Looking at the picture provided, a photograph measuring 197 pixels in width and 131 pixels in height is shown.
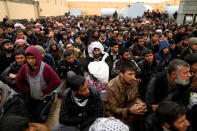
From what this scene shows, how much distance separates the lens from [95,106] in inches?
87.8

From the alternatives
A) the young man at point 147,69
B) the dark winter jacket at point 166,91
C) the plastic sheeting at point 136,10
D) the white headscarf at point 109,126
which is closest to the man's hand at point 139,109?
the dark winter jacket at point 166,91

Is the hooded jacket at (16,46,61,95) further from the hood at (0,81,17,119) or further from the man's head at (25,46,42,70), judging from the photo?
the hood at (0,81,17,119)

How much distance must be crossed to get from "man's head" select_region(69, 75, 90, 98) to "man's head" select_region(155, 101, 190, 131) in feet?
3.47

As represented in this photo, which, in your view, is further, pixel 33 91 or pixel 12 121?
pixel 33 91

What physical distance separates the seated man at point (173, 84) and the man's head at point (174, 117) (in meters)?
0.61

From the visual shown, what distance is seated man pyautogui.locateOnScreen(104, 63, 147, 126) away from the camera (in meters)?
A: 2.15

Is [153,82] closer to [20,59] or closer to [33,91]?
[33,91]

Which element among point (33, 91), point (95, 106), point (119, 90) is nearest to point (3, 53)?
point (33, 91)

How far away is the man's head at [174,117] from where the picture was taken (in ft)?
4.70

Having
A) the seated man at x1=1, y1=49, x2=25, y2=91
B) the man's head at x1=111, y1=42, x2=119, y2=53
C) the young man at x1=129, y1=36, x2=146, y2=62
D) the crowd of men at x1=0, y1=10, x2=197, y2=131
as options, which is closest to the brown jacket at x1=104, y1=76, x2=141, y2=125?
the crowd of men at x1=0, y1=10, x2=197, y2=131

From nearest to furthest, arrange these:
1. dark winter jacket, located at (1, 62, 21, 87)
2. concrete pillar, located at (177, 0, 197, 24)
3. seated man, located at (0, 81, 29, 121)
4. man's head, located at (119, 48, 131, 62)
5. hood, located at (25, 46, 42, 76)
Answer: seated man, located at (0, 81, 29, 121), hood, located at (25, 46, 42, 76), dark winter jacket, located at (1, 62, 21, 87), man's head, located at (119, 48, 131, 62), concrete pillar, located at (177, 0, 197, 24)

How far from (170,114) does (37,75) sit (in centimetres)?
229

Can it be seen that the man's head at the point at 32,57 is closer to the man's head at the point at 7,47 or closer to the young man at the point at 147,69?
the man's head at the point at 7,47

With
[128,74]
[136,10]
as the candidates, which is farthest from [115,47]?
[136,10]
